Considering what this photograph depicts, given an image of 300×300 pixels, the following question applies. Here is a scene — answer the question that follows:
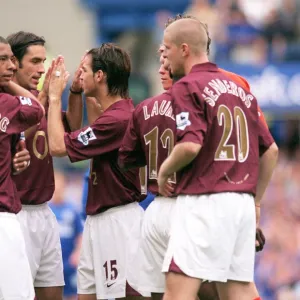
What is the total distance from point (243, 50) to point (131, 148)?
39.2ft

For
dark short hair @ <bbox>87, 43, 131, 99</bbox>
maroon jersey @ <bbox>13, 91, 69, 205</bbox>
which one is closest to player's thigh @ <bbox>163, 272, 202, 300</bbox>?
maroon jersey @ <bbox>13, 91, 69, 205</bbox>

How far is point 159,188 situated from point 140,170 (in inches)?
48.5

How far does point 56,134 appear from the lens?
7758 millimetres

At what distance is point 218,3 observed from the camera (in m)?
19.8

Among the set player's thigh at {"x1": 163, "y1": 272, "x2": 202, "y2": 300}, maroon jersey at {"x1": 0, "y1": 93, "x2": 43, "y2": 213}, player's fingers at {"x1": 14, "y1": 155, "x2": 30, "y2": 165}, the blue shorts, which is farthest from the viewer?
the blue shorts

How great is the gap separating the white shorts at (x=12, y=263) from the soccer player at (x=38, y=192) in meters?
0.84

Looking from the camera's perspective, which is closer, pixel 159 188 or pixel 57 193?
pixel 159 188

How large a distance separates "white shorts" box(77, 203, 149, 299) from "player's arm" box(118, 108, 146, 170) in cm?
53

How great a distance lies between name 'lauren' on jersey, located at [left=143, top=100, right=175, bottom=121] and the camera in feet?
24.2

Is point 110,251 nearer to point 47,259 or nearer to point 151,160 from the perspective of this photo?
point 47,259

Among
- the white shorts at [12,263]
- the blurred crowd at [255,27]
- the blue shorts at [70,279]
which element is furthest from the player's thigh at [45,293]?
the blurred crowd at [255,27]

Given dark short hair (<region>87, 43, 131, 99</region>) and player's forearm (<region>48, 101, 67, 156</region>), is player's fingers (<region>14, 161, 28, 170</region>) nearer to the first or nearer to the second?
player's forearm (<region>48, 101, 67, 156</region>)

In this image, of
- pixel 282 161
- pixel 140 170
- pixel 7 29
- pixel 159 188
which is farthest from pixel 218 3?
pixel 159 188

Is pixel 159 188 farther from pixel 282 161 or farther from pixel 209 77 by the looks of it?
pixel 282 161
